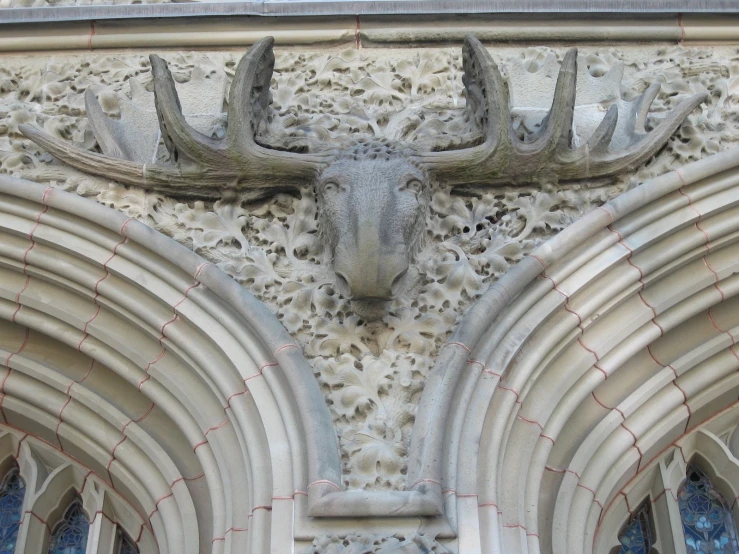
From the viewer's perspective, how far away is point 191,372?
6008 mm

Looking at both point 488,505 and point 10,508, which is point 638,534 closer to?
point 488,505

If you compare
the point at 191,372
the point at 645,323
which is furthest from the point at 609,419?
the point at 191,372

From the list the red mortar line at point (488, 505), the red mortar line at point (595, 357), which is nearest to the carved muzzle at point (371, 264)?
the red mortar line at point (595, 357)

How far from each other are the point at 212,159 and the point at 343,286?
100cm

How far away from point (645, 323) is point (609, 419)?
0.48 m

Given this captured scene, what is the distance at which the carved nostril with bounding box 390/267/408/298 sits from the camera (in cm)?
583

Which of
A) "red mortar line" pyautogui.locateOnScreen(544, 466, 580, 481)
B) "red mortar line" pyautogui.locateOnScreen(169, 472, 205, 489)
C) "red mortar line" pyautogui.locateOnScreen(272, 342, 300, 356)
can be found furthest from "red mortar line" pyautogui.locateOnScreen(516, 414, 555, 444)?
"red mortar line" pyautogui.locateOnScreen(169, 472, 205, 489)

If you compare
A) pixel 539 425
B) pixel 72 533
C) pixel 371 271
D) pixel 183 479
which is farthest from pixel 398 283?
pixel 72 533

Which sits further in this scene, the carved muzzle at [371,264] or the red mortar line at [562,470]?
the red mortar line at [562,470]

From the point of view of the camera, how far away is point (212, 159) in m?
6.41

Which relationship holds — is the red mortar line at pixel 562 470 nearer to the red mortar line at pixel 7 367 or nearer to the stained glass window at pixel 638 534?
the stained glass window at pixel 638 534

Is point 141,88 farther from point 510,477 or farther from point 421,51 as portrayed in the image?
point 510,477

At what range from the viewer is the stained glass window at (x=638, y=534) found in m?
6.18

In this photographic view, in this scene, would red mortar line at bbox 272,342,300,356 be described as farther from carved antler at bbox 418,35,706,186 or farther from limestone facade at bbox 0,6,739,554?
carved antler at bbox 418,35,706,186
